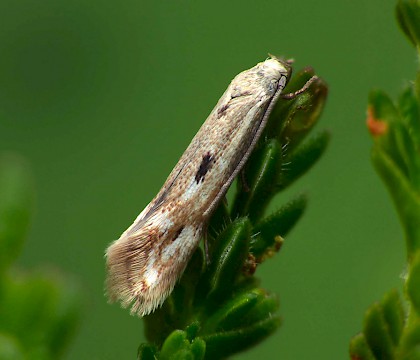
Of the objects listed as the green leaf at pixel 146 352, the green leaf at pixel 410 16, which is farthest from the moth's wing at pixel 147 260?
the green leaf at pixel 410 16

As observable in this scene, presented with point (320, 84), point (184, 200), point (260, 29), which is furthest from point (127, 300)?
point (260, 29)

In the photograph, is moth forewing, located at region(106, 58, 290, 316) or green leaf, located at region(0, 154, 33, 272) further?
moth forewing, located at region(106, 58, 290, 316)

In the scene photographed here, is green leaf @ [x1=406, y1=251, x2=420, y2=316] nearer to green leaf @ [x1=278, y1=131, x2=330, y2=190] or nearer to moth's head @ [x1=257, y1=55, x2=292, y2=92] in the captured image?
green leaf @ [x1=278, y1=131, x2=330, y2=190]

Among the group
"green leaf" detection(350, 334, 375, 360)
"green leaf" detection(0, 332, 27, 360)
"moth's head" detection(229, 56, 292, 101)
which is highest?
"moth's head" detection(229, 56, 292, 101)

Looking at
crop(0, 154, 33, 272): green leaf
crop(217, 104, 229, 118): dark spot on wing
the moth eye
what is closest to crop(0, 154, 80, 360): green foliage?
crop(0, 154, 33, 272): green leaf

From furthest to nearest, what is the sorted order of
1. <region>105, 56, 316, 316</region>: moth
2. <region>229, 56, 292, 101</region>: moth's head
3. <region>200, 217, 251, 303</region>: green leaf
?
1. <region>229, 56, 292, 101</region>: moth's head
2. <region>105, 56, 316, 316</region>: moth
3. <region>200, 217, 251, 303</region>: green leaf

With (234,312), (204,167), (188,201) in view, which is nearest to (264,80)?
(204,167)

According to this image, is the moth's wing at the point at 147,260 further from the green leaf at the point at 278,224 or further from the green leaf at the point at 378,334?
the green leaf at the point at 378,334
